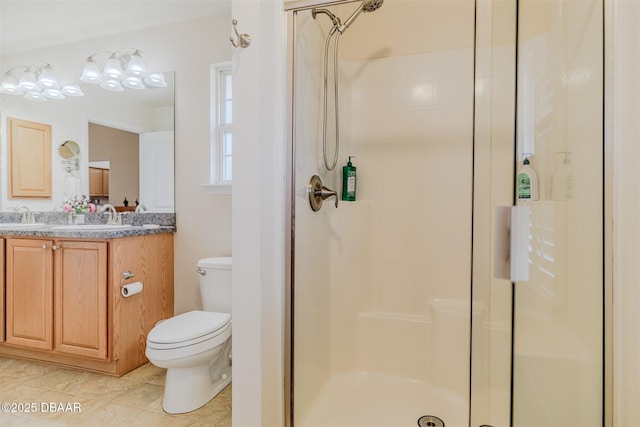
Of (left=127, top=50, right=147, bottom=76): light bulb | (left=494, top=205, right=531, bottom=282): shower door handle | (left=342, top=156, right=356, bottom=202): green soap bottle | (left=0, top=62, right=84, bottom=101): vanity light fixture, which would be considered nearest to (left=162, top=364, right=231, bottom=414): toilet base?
(left=342, top=156, right=356, bottom=202): green soap bottle

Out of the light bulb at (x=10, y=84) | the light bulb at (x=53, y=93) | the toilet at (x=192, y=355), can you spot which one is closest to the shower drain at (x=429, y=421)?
the toilet at (x=192, y=355)

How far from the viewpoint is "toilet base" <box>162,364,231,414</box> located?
170cm

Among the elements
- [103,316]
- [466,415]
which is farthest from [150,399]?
[466,415]

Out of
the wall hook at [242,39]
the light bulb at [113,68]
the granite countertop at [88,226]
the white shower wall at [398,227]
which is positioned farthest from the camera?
the light bulb at [113,68]

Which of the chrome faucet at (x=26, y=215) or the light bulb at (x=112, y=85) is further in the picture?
the chrome faucet at (x=26, y=215)

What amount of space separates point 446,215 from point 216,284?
1.50 metres

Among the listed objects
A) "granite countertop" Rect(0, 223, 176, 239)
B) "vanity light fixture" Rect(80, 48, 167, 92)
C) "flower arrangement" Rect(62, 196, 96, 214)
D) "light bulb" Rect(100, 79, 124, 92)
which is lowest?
"granite countertop" Rect(0, 223, 176, 239)

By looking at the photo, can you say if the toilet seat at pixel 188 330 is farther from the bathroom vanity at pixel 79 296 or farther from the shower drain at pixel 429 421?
the shower drain at pixel 429 421

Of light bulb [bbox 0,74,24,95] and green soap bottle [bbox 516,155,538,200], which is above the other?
light bulb [bbox 0,74,24,95]

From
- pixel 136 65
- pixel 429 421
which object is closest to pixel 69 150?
pixel 136 65

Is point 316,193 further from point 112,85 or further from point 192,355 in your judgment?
point 112,85

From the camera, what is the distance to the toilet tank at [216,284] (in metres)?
2.08

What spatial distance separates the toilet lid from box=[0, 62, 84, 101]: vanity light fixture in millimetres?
2107

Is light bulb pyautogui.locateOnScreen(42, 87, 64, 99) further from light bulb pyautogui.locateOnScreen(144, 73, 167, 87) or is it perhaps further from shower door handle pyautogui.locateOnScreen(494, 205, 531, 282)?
shower door handle pyautogui.locateOnScreen(494, 205, 531, 282)
